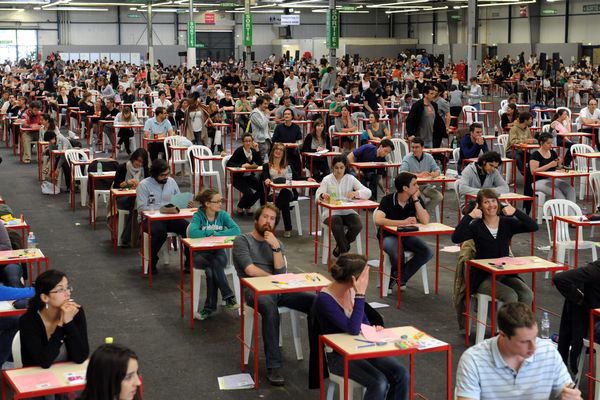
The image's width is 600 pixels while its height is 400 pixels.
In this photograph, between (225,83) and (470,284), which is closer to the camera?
(470,284)

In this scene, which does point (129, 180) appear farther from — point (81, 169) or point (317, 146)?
point (317, 146)

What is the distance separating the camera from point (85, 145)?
19.7 metres

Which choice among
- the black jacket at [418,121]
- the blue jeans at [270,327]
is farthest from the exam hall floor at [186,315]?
the black jacket at [418,121]

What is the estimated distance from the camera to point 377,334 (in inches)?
198

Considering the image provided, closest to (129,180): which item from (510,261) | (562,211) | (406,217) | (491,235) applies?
(406,217)

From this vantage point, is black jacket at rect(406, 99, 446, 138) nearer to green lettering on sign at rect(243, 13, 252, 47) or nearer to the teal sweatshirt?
the teal sweatshirt

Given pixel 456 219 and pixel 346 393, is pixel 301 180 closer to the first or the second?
pixel 456 219

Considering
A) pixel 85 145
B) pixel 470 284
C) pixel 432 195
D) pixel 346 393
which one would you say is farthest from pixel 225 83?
pixel 346 393

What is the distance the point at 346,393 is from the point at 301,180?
6.16 metres

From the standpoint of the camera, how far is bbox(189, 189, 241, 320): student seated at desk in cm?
732

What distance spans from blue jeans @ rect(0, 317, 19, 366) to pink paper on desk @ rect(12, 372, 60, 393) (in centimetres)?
116

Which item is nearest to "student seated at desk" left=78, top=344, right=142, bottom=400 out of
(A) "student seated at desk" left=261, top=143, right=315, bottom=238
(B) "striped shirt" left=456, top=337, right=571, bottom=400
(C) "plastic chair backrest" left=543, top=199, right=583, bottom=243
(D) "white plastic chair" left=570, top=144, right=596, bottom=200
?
(B) "striped shirt" left=456, top=337, right=571, bottom=400

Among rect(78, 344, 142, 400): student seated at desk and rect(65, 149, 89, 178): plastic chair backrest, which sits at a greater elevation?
rect(65, 149, 89, 178): plastic chair backrest

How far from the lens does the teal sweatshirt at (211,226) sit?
7.45 metres
